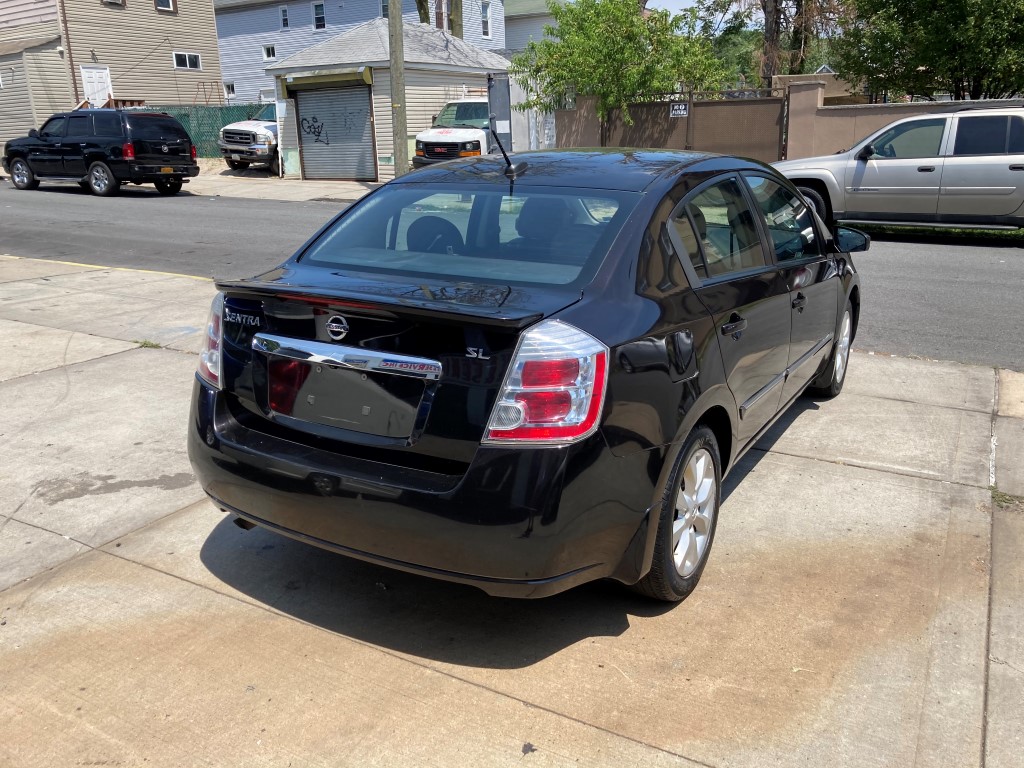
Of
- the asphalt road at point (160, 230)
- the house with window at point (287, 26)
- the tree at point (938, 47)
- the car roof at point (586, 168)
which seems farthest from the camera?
the house with window at point (287, 26)

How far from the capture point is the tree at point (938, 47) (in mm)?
17734

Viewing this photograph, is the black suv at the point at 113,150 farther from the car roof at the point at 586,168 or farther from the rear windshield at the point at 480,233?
the rear windshield at the point at 480,233

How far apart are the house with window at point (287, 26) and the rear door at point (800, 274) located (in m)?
37.7

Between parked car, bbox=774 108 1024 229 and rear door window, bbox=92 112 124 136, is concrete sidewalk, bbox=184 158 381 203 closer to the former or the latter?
rear door window, bbox=92 112 124 136

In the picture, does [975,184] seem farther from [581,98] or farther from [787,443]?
[581,98]

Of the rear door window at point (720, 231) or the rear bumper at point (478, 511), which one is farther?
the rear door window at point (720, 231)

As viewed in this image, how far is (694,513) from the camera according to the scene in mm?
3674

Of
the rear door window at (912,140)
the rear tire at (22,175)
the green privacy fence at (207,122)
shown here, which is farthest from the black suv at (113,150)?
the rear door window at (912,140)

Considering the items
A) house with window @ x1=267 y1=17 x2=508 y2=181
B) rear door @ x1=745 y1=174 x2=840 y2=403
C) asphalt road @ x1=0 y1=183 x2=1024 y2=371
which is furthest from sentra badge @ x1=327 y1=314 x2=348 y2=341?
house with window @ x1=267 y1=17 x2=508 y2=181

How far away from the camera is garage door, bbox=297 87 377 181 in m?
26.2

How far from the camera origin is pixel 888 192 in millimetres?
13336

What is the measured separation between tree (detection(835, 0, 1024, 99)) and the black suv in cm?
1537

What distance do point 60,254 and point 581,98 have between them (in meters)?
13.4

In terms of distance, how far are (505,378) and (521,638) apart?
110cm
